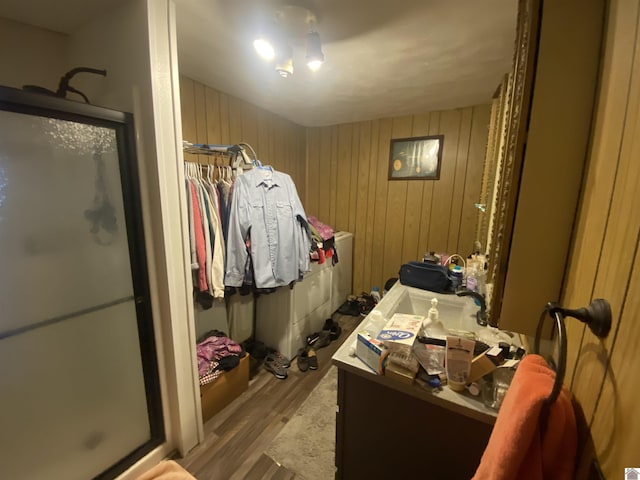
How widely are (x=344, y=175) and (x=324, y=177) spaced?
25 cm

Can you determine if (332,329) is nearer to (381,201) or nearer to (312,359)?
(312,359)

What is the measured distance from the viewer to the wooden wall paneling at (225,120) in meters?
2.07

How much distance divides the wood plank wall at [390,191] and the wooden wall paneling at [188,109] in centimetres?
145

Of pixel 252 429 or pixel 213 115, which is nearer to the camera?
pixel 252 429

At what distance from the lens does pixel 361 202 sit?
2.90 m

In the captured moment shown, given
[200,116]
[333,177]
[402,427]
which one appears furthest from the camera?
[333,177]

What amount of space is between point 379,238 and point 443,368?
82.1 inches

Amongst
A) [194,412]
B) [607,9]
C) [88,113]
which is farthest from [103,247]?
[607,9]

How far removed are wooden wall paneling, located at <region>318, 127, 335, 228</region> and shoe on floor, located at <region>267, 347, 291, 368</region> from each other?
1544mm

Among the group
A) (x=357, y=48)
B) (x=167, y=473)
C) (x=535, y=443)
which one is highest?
(x=357, y=48)

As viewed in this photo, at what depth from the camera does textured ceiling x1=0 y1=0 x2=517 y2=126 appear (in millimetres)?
1095

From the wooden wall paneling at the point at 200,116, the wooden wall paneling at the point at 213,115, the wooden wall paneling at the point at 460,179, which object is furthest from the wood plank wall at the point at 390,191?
the wooden wall paneling at the point at 200,116

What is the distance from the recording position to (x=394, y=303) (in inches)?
53.7

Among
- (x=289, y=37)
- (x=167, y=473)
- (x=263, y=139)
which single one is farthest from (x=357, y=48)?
(x=167, y=473)
